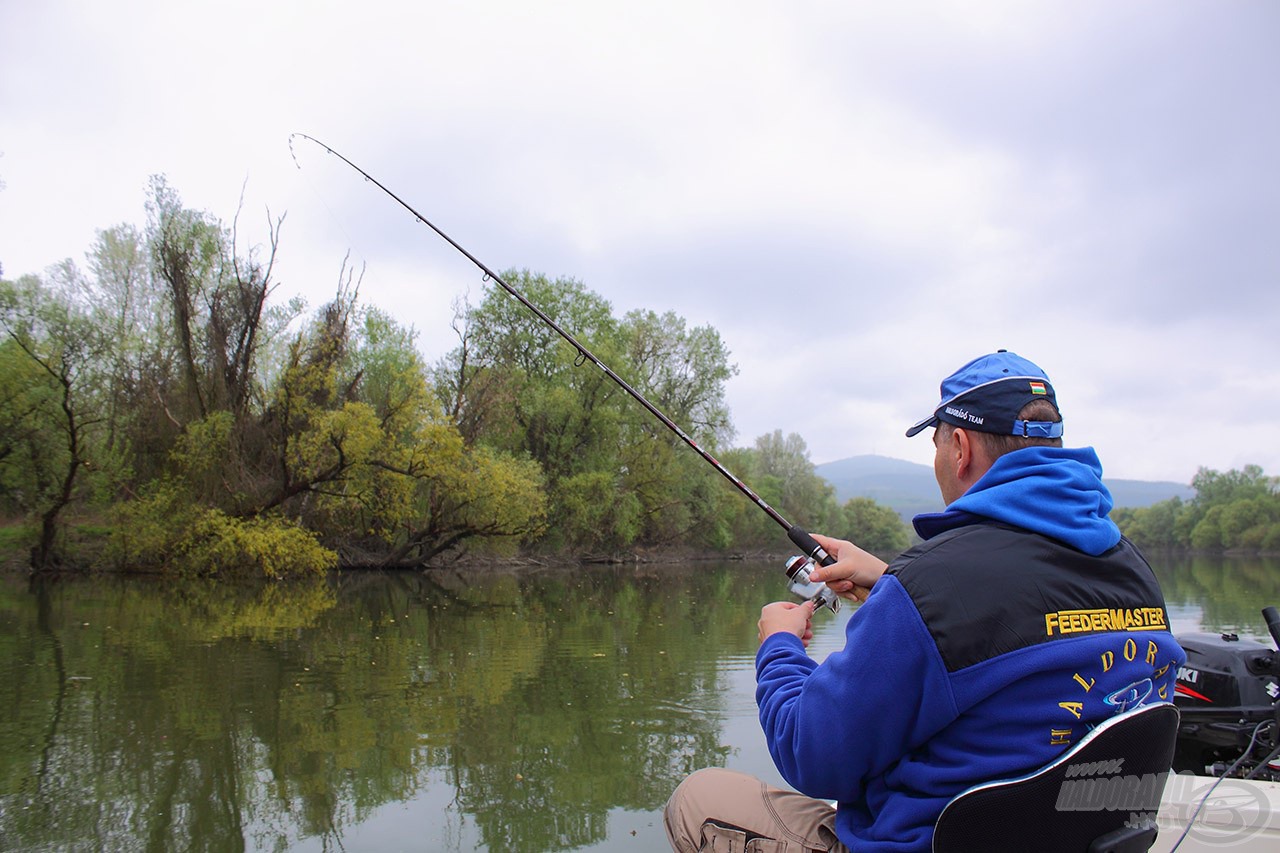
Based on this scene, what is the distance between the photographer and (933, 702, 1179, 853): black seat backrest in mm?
1547

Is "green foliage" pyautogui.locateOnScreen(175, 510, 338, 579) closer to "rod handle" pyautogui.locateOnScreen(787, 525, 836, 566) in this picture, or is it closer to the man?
"rod handle" pyautogui.locateOnScreen(787, 525, 836, 566)

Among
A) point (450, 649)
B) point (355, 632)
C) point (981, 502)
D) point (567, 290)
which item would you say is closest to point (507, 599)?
point (355, 632)

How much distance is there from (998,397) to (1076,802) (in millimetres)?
793

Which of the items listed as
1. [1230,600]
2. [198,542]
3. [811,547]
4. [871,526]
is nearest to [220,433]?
[198,542]

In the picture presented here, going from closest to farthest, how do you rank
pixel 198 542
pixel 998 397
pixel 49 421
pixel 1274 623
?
pixel 998 397
pixel 1274 623
pixel 198 542
pixel 49 421

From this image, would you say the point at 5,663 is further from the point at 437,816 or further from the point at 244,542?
the point at 244,542

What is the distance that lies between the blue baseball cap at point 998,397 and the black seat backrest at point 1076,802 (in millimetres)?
584

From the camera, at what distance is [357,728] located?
595 cm

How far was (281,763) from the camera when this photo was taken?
511 cm

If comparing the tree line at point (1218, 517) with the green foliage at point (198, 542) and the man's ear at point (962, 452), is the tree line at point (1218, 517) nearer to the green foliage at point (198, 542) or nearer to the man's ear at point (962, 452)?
the green foliage at point (198, 542)

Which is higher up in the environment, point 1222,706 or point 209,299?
point 209,299

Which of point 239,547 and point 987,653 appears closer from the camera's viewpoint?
point 987,653

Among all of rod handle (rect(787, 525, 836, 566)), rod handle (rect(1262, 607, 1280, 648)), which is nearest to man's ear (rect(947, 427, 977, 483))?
rod handle (rect(787, 525, 836, 566))

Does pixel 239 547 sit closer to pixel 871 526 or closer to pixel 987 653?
pixel 987 653
